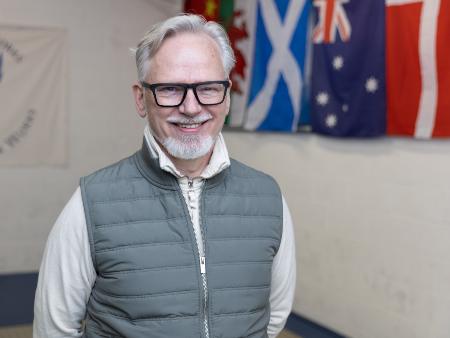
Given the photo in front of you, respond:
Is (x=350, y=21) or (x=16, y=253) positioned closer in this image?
(x=350, y=21)

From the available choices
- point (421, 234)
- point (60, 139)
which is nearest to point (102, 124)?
point (60, 139)

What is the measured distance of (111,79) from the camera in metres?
5.05

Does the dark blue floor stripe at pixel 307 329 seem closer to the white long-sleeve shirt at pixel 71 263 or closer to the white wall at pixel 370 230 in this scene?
the white wall at pixel 370 230

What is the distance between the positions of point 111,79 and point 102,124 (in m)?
0.40

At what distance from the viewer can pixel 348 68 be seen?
3402 mm

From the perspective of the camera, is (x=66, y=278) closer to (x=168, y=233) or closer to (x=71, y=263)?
(x=71, y=263)

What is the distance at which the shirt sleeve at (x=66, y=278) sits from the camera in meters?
1.24

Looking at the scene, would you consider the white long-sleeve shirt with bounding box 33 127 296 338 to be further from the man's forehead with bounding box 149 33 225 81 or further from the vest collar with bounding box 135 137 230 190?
the man's forehead with bounding box 149 33 225 81

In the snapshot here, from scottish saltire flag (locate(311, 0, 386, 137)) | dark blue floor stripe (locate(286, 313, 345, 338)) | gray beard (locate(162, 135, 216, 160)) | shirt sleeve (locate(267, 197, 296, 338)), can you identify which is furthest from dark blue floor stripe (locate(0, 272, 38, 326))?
gray beard (locate(162, 135, 216, 160))

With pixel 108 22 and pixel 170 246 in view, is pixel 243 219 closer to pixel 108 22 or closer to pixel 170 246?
pixel 170 246

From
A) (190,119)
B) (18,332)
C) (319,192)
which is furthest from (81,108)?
(190,119)

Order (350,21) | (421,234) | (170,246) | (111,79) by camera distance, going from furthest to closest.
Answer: (111,79)
(350,21)
(421,234)
(170,246)

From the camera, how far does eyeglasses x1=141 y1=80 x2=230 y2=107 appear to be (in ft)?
4.11

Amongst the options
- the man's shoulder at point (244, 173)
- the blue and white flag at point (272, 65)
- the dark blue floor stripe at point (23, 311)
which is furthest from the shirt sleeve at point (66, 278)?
the blue and white flag at point (272, 65)
